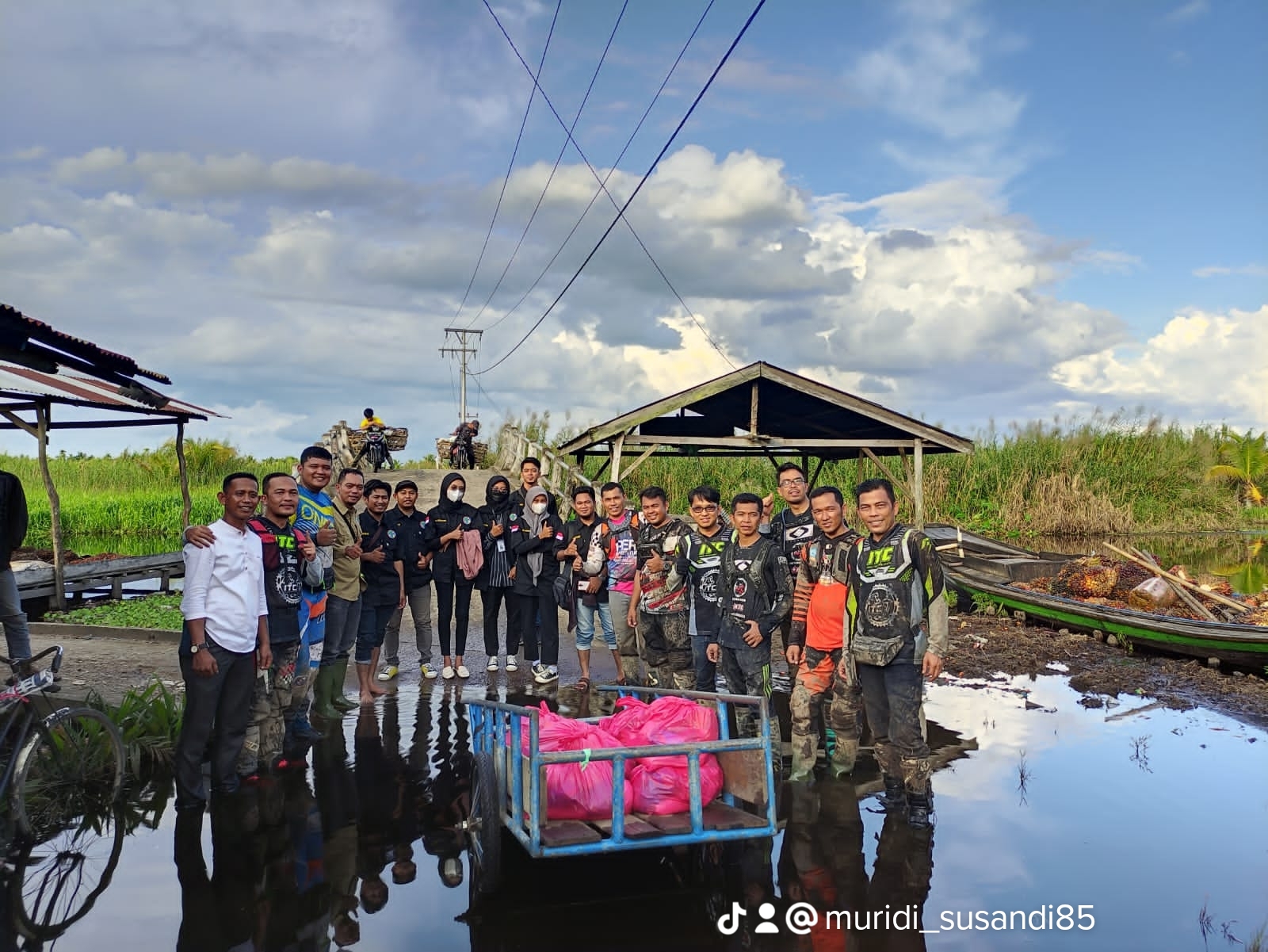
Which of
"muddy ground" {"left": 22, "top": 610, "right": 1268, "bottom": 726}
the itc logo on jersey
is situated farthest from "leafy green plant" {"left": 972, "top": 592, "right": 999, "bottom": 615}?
the itc logo on jersey

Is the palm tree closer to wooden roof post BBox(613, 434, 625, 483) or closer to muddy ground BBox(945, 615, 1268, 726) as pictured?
muddy ground BBox(945, 615, 1268, 726)

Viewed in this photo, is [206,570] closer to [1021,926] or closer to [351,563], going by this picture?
[351,563]

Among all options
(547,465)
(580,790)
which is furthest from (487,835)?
(547,465)

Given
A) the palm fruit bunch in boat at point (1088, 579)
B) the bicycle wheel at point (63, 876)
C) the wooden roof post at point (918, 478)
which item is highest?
the wooden roof post at point (918, 478)

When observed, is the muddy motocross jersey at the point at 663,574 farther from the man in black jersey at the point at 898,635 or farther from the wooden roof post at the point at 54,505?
the wooden roof post at the point at 54,505

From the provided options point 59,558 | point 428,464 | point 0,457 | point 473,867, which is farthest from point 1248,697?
point 0,457

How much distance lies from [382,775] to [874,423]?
11.0m

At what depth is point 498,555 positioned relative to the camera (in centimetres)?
920

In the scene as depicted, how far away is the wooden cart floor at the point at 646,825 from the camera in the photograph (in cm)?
423

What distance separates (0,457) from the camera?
34.0 metres

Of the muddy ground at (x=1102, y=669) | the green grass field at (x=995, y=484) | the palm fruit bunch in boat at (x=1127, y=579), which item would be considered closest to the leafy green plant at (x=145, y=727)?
the muddy ground at (x=1102, y=669)

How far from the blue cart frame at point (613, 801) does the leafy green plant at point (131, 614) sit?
8.67 m

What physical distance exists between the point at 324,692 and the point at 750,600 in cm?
381

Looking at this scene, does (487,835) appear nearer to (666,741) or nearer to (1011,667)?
(666,741)
